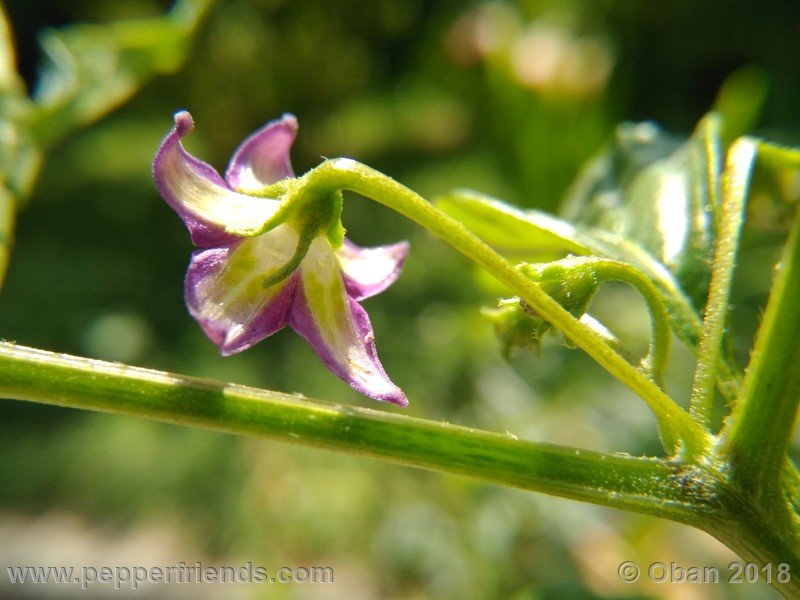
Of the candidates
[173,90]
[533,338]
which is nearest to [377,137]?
[173,90]

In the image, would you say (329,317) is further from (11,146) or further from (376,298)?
(376,298)

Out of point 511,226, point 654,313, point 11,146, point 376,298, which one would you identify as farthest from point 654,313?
point 376,298

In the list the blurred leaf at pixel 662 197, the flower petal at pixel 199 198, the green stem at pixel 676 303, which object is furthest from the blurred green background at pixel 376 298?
the flower petal at pixel 199 198

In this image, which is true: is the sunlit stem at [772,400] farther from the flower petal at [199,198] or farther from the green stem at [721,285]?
the flower petal at [199,198]

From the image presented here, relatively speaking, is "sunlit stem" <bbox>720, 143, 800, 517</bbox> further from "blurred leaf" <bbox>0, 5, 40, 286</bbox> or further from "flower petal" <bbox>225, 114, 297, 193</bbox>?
"blurred leaf" <bbox>0, 5, 40, 286</bbox>

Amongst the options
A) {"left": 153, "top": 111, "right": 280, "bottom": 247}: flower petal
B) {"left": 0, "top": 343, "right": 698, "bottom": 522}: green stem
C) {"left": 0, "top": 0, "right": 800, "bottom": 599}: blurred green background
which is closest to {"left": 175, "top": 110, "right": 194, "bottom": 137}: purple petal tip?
{"left": 153, "top": 111, "right": 280, "bottom": 247}: flower petal
